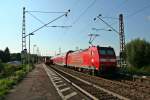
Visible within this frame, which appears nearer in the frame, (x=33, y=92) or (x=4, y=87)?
(x=33, y=92)

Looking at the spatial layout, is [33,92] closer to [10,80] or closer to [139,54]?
[10,80]

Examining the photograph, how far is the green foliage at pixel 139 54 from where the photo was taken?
149 feet

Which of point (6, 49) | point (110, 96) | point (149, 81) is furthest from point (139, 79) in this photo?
point (6, 49)

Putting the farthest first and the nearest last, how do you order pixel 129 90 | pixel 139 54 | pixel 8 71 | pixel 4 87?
pixel 8 71 < pixel 139 54 < pixel 4 87 < pixel 129 90

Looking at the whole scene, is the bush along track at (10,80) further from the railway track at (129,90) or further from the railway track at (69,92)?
the railway track at (129,90)

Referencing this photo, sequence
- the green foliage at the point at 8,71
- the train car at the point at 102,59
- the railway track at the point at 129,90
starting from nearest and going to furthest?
the railway track at the point at 129,90 → the train car at the point at 102,59 → the green foliage at the point at 8,71

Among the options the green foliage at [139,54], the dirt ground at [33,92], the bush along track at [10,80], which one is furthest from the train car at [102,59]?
the green foliage at [139,54]

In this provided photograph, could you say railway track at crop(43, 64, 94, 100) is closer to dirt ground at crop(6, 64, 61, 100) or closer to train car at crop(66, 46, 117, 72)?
dirt ground at crop(6, 64, 61, 100)

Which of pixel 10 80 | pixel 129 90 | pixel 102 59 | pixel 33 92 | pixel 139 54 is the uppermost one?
pixel 139 54

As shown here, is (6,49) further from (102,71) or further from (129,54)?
(102,71)

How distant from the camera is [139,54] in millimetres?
45688

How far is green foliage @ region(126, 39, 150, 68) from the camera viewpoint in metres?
45.4

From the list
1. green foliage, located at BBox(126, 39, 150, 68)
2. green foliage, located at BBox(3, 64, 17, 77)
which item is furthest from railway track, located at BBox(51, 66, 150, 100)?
green foliage, located at BBox(3, 64, 17, 77)

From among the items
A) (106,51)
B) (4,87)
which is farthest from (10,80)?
(106,51)
